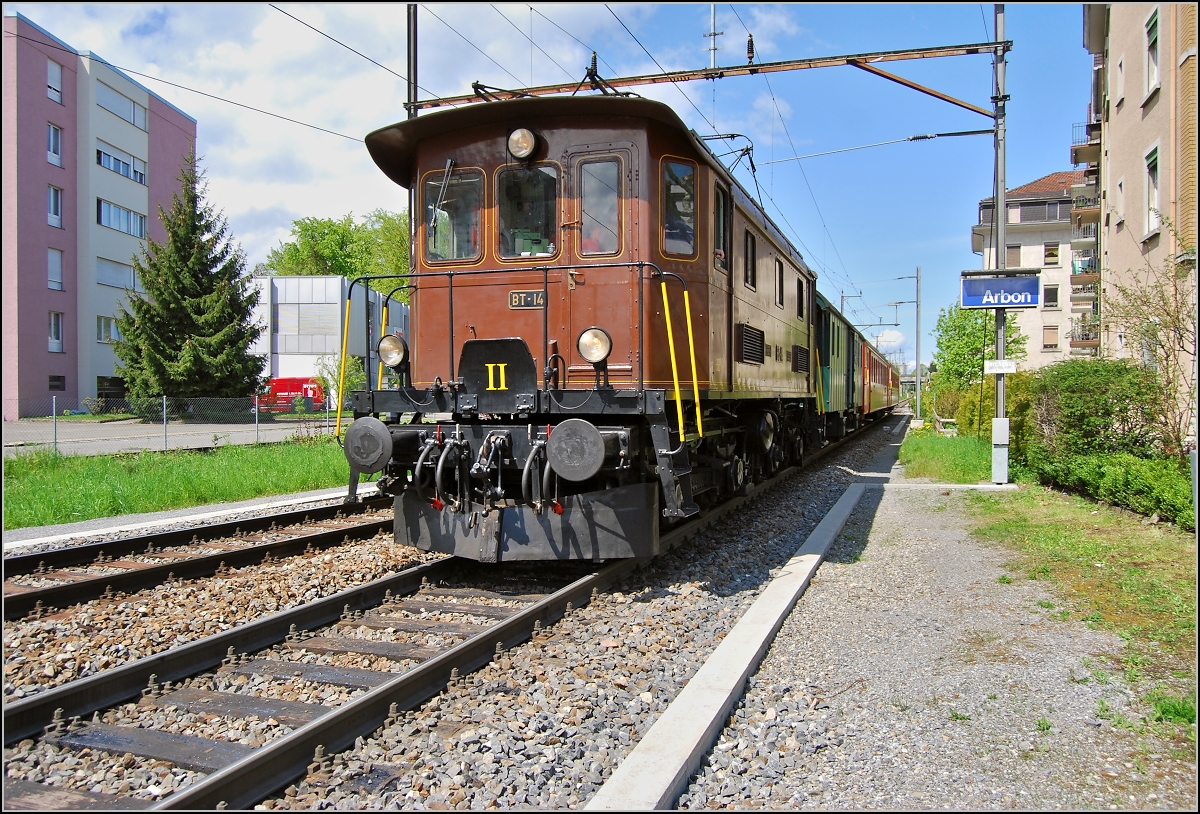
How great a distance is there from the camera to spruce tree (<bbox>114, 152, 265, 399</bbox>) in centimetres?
2848

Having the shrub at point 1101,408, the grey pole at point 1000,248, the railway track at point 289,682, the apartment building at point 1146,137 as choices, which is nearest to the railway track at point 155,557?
the railway track at point 289,682

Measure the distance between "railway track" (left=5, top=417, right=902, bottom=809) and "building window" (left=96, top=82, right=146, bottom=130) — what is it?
3712cm

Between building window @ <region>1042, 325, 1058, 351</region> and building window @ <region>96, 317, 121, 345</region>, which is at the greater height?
building window @ <region>1042, 325, 1058, 351</region>

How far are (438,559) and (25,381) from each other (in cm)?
3091

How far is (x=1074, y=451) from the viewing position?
11.2 metres

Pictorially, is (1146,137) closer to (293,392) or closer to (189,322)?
(189,322)

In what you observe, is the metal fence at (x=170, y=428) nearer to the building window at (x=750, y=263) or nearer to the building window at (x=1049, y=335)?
the building window at (x=750, y=263)

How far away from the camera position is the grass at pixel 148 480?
10.5 metres

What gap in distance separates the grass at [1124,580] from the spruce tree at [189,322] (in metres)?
26.4

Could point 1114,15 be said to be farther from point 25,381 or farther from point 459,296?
point 25,381

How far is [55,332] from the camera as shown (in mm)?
32062

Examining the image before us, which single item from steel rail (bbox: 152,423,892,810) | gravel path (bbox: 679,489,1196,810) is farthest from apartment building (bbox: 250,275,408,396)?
gravel path (bbox: 679,489,1196,810)

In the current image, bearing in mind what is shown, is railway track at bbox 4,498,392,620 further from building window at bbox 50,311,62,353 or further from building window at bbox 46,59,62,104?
building window at bbox 46,59,62,104

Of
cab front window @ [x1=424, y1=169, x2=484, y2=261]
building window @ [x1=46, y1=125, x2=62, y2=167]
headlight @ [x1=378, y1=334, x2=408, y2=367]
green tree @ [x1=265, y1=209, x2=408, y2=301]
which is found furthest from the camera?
green tree @ [x1=265, y1=209, x2=408, y2=301]
